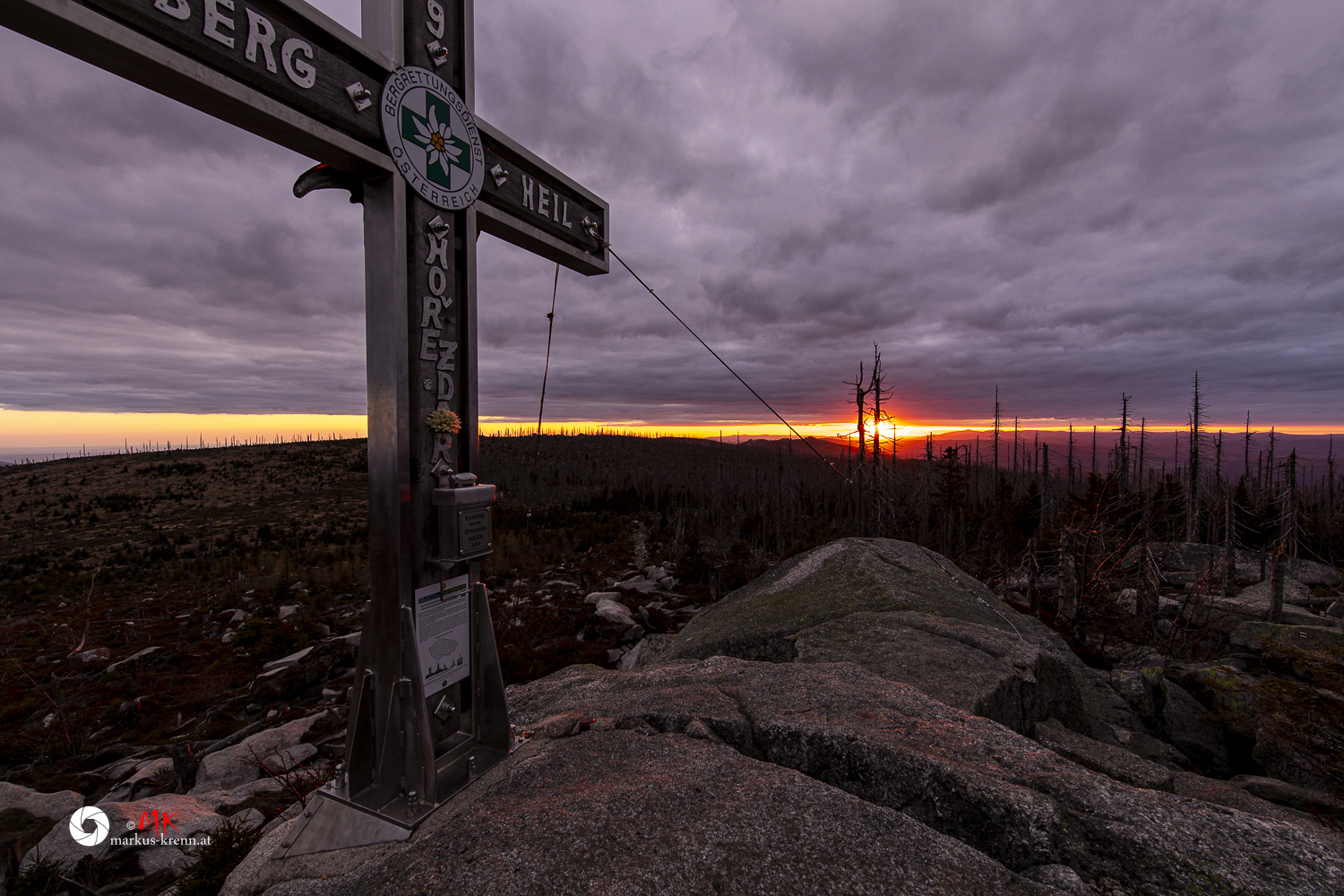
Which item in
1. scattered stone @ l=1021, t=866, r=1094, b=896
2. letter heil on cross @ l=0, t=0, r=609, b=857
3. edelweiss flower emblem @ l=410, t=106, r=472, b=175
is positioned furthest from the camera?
edelweiss flower emblem @ l=410, t=106, r=472, b=175

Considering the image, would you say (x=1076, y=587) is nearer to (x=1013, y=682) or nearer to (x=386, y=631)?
(x=1013, y=682)

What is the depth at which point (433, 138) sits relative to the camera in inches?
134

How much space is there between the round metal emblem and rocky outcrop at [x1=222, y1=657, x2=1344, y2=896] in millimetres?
3620

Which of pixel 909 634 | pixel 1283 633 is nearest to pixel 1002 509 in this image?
pixel 1283 633

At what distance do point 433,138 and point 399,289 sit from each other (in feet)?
3.81

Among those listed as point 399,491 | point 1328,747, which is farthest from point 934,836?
point 1328,747

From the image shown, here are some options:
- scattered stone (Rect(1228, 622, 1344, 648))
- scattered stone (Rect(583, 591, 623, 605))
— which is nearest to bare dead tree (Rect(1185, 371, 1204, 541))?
scattered stone (Rect(1228, 622, 1344, 648))

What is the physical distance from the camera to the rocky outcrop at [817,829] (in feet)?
6.55

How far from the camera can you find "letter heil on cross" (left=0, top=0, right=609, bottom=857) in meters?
2.49

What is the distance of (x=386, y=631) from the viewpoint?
3.09 meters

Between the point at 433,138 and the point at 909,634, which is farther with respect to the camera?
the point at 909,634

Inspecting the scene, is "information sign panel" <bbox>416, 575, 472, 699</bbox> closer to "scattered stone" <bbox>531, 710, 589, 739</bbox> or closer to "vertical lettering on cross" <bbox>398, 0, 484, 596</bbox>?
"vertical lettering on cross" <bbox>398, 0, 484, 596</bbox>

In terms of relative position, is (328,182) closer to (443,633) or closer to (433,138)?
(433,138)

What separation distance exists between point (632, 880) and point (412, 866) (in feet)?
3.29
